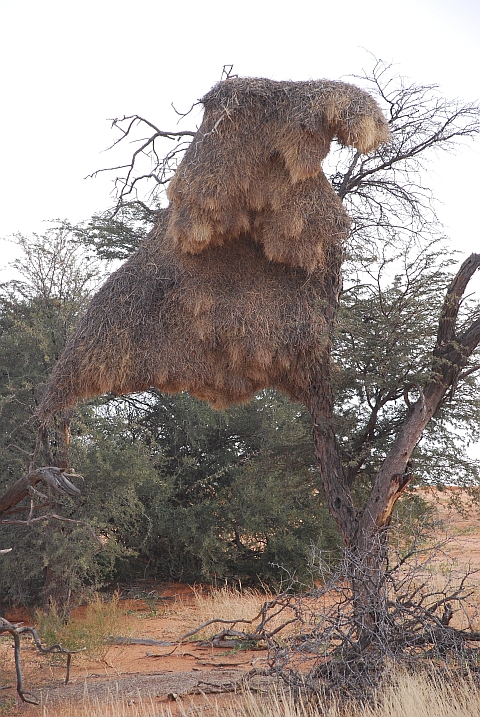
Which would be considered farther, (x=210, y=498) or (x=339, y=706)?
(x=210, y=498)

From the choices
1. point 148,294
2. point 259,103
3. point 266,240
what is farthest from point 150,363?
point 259,103

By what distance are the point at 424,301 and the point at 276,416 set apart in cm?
803

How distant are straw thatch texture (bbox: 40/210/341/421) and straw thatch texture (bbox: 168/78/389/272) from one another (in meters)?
0.41

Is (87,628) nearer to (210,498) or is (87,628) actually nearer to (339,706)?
(210,498)

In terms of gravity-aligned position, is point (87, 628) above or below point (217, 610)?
below

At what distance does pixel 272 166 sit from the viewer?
30.5 ft

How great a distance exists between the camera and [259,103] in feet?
30.3

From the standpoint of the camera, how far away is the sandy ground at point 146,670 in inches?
324

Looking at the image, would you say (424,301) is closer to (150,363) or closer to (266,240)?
(266,240)

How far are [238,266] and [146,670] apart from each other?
5.51m

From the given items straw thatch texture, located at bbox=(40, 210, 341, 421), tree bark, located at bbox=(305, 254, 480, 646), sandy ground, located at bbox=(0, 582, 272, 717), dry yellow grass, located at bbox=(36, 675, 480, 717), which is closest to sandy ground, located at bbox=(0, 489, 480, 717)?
sandy ground, located at bbox=(0, 582, 272, 717)

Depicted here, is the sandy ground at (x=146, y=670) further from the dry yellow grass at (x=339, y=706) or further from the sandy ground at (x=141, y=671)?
the dry yellow grass at (x=339, y=706)

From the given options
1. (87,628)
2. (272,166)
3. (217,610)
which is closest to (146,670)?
(87,628)

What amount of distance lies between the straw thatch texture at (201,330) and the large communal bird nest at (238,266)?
0.02 meters
